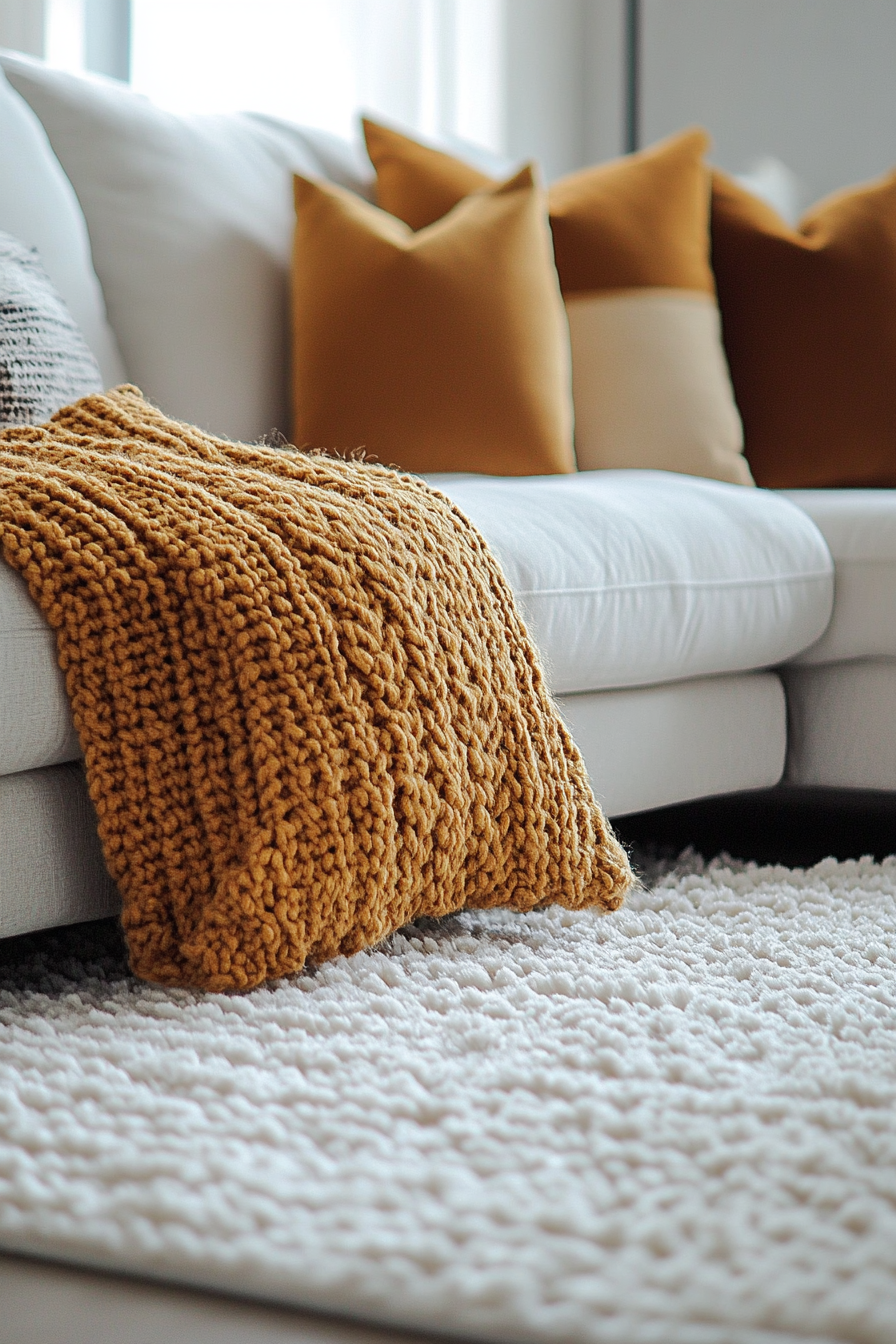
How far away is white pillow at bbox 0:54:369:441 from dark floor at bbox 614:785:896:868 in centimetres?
72

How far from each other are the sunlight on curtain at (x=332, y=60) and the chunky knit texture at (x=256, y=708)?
1.51 m

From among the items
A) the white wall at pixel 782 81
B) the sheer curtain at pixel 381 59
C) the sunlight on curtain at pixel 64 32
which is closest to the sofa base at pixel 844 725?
the sheer curtain at pixel 381 59

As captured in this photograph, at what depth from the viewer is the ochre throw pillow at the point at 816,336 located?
1.81 metres

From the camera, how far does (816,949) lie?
3.40 feet

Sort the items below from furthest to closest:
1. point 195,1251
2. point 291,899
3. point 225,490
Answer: point 225,490 < point 291,899 < point 195,1251

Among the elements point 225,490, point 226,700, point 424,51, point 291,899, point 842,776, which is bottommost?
point 842,776

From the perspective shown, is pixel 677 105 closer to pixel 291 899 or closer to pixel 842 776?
pixel 842 776

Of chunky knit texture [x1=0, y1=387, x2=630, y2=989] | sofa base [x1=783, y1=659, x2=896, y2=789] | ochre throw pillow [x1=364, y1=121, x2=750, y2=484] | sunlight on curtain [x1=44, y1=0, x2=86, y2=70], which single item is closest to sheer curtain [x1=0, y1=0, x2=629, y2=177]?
sunlight on curtain [x1=44, y1=0, x2=86, y2=70]

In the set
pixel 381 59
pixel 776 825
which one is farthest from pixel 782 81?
pixel 776 825

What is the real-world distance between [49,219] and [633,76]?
284 cm

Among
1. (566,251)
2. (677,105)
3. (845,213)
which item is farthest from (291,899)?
(677,105)

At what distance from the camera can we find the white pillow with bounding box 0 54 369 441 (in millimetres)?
1539

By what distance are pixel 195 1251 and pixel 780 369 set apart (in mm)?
1580

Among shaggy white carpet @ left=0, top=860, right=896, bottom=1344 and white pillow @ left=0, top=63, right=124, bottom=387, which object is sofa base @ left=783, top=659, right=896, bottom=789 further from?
white pillow @ left=0, top=63, right=124, bottom=387
